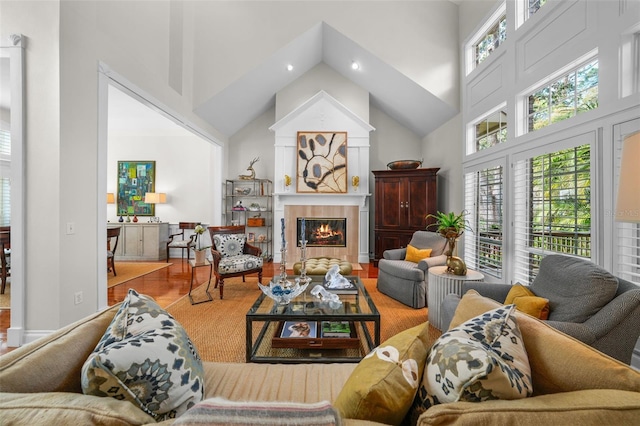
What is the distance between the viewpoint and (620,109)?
7.00 ft

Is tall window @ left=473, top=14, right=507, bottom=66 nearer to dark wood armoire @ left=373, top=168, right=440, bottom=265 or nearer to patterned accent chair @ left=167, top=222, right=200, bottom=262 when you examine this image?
dark wood armoire @ left=373, top=168, right=440, bottom=265

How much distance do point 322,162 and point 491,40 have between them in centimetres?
334

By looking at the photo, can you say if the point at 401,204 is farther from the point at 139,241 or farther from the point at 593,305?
the point at 139,241

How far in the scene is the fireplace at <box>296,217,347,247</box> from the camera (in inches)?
241

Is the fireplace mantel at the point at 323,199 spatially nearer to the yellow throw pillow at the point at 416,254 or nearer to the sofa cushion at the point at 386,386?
the yellow throw pillow at the point at 416,254

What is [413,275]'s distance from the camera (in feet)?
11.3

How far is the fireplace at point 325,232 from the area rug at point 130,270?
2873 millimetres

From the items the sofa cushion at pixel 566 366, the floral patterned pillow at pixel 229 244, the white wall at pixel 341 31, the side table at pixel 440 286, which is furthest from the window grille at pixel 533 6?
the floral patterned pillow at pixel 229 244

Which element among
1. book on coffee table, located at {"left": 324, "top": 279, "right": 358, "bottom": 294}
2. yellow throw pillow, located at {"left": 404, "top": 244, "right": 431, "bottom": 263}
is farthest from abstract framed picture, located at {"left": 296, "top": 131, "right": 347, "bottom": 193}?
book on coffee table, located at {"left": 324, "top": 279, "right": 358, "bottom": 294}

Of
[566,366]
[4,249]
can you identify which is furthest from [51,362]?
[4,249]

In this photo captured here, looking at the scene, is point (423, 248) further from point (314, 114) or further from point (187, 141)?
point (187, 141)

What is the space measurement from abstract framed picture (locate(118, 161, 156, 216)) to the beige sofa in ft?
21.9

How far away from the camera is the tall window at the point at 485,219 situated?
12.4ft

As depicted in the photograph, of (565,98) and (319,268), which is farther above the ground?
(565,98)
